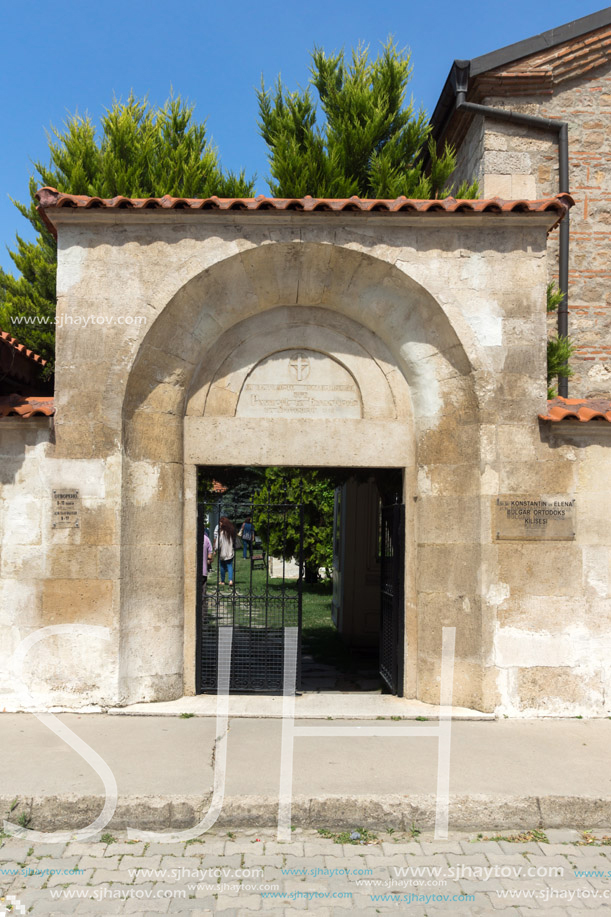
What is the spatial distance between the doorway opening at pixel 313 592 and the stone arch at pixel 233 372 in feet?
1.10

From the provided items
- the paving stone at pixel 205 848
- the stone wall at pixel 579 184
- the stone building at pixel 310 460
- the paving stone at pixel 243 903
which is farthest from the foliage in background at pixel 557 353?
the paving stone at pixel 243 903

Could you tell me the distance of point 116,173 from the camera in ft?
38.5

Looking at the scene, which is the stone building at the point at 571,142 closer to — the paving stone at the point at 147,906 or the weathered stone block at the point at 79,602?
the weathered stone block at the point at 79,602

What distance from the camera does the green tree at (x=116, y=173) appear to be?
11.7 meters

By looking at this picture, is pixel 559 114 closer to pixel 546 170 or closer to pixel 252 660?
pixel 546 170

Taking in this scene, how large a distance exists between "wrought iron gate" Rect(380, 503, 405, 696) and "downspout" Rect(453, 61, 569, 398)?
12.6 feet

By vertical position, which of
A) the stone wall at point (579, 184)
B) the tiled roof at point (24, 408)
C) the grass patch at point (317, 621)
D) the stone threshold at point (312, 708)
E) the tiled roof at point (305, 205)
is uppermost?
the stone wall at point (579, 184)

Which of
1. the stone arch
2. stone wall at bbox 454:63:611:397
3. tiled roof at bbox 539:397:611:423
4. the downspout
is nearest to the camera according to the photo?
tiled roof at bbox 539:397:611:423

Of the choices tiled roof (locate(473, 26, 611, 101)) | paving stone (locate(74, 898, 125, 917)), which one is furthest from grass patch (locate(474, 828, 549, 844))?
tiled roof (locate(473, 26, 611, 101))

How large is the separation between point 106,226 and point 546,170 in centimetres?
666

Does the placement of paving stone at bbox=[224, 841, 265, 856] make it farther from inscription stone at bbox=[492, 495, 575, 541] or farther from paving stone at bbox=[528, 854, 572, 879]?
inscription stone at bbox=[492, 495, 575, 541]

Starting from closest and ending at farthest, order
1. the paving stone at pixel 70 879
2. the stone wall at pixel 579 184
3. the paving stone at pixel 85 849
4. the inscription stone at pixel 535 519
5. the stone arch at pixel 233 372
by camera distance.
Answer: the paving stone at pixel 70 879, the paving stone at pixel 85 849, the inscription stone at pixel 535 519, the stone arch at pixel 233 372, the stone wall at pixel 579 184

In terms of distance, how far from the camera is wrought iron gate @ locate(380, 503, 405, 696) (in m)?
7.07

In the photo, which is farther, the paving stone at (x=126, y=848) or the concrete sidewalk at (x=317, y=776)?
the concrete sidewalk at (x=317, y=776)
